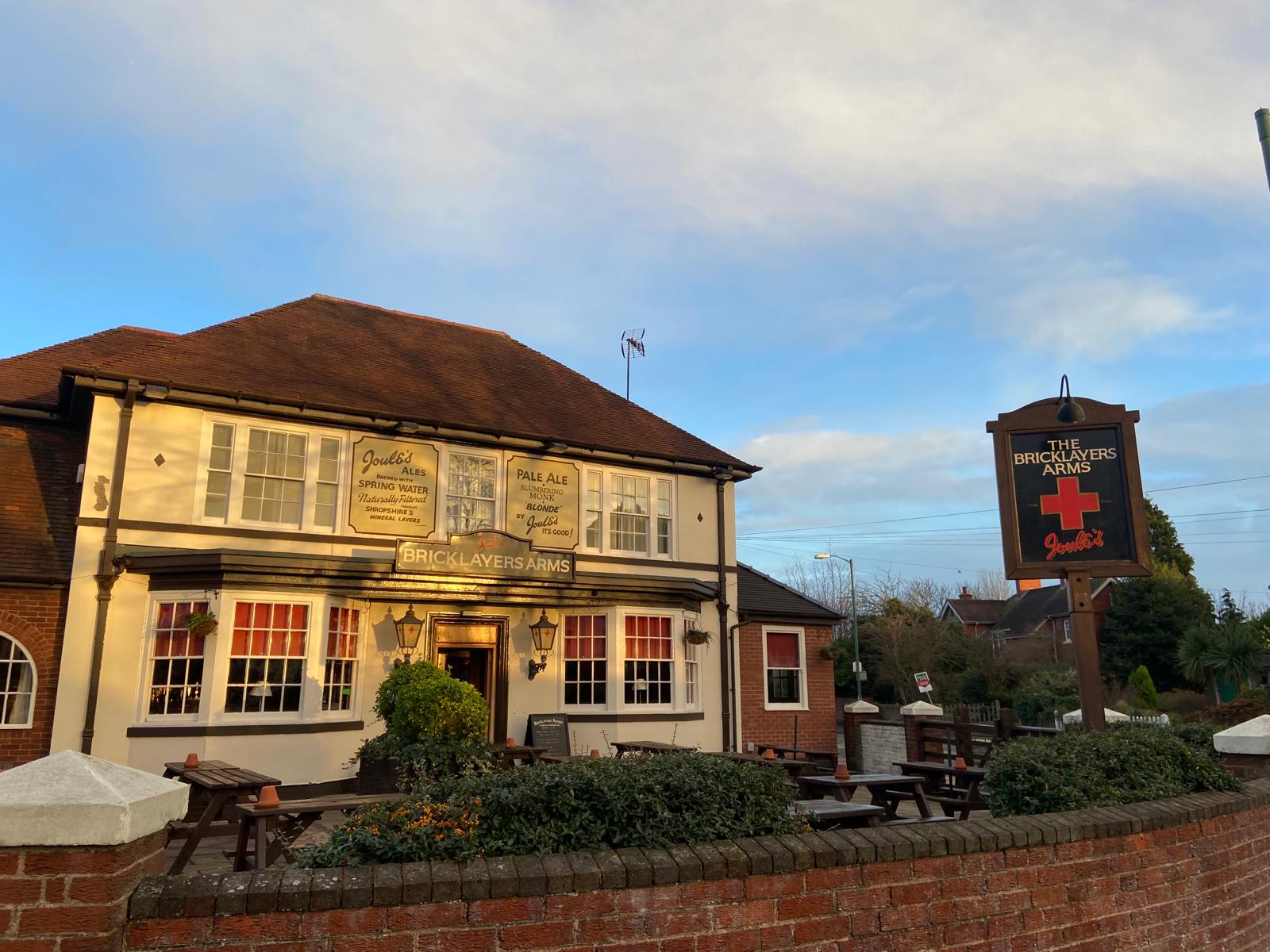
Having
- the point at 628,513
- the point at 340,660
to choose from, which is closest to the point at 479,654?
the point at 340,660

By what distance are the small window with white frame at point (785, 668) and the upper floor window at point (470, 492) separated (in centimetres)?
658

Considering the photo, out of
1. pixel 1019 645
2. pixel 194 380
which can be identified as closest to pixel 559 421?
pixel 194 380

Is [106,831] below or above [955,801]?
above

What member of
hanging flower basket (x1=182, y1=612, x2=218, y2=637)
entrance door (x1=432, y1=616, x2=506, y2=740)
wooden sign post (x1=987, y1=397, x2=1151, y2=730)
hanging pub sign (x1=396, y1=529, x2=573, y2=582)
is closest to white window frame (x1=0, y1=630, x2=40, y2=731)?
hanging flower basket (x1=182, y1=612, x2=218, y2=637)

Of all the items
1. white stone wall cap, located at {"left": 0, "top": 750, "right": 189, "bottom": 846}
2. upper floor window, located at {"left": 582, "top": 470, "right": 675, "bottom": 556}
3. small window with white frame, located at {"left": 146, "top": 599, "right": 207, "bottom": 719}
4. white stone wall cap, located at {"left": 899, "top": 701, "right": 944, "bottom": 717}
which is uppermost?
upper floor window, located at {"left": 582, "top": 470, "right": 675, "bottom": 556}

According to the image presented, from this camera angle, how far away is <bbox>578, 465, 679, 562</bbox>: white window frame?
1571 centimetres

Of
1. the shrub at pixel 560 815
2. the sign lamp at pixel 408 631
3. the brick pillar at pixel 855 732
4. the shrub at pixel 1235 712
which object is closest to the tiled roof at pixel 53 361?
the sign lamp at pixel 408 631

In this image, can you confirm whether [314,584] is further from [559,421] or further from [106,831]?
[106,831]

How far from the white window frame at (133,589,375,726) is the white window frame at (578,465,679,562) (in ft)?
14.7

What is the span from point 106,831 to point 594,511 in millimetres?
12830

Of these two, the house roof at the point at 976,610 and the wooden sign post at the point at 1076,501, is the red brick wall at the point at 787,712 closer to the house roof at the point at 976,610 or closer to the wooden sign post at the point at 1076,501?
the wooden sign post at the point at 1076,501

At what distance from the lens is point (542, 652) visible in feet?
47.9

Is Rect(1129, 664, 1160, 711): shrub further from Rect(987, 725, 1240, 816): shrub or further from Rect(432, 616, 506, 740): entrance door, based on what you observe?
Rect(987, 725, 1240, 816): shrub

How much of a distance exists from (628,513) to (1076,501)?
8480 mm
